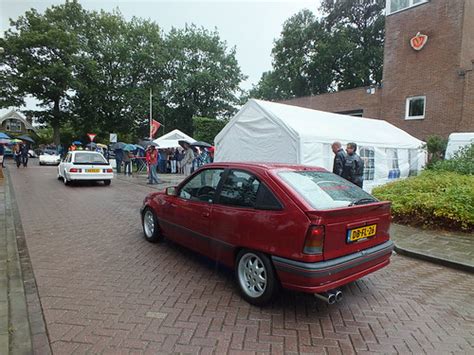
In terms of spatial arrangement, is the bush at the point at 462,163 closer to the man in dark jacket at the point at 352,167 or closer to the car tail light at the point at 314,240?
the man in dark jacket at the point at 352,167

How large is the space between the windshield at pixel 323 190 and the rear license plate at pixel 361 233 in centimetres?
28

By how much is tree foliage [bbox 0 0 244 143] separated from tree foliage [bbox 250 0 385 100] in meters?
9.11

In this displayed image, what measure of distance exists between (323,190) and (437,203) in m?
4.52

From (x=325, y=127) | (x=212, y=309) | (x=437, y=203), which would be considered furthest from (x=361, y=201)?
(x=325, y=127)

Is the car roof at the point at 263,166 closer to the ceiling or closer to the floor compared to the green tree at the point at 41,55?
closer to the floor

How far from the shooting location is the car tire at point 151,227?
5.14 metres

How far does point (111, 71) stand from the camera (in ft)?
120

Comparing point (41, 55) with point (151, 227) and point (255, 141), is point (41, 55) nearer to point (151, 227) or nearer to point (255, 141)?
point (255, 141)

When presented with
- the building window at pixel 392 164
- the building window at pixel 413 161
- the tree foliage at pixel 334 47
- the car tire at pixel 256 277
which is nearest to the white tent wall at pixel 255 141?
the building window at pixel 392 164

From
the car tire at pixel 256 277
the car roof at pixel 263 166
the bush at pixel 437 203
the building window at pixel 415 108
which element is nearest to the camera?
the car tire at pixel 256 277

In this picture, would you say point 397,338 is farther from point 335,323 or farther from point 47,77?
point 47,77

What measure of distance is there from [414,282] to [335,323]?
172 centimetres

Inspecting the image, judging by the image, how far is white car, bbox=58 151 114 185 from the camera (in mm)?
12320

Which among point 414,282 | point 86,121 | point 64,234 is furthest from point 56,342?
point 86,121
